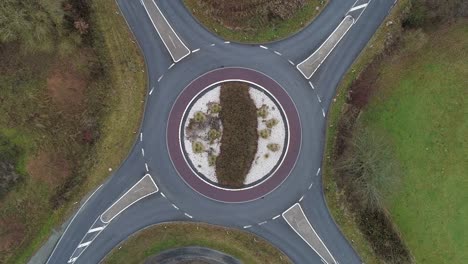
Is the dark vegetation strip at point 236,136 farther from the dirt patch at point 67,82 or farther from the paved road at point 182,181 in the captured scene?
the dirt patch at point 67,82

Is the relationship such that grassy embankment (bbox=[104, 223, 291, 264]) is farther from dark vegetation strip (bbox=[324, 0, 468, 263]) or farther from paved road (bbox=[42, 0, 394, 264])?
dark vegetation strip (bbox=[324, 0, 468, 263])

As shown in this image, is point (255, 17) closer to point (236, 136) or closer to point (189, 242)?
point (236, 136)

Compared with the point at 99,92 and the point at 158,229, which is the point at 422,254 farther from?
the point at 99,92

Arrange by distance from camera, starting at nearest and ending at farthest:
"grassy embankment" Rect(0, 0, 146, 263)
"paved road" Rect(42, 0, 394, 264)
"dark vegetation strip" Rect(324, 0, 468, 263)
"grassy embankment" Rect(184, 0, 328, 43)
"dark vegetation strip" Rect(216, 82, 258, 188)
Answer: "grassy embankment" Rect(0, 0, 146, 263), "grassy embankment" Rect(184, 0, 328, 43), "dark vegetation strip" Rect(216, 82, 258, 188), "paved road" Rect(42, 0, 394, 264), "dark vegetation strip" Rect(324, 0, 468, 263)

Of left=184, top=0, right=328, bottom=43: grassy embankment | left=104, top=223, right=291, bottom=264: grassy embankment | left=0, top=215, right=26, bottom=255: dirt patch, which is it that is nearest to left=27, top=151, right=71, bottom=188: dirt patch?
left=0, top=215, right=26, bottom=255: dirt patch

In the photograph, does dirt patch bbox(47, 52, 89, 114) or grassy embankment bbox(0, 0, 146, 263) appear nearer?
grassy embankment bbox(0, 0, 146, 263)

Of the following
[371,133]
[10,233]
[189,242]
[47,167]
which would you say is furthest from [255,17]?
[10,233]
